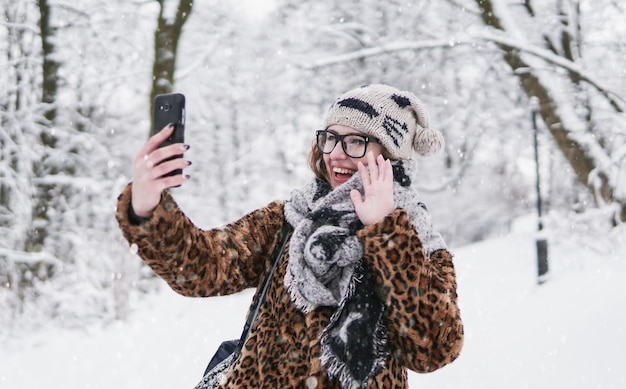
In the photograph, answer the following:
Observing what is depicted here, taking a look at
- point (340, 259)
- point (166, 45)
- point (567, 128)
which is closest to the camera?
point (340, 259)

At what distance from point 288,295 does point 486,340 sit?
5.51m

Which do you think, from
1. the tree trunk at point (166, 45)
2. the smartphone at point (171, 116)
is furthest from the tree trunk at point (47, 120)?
the smartphone at point (171, 116)

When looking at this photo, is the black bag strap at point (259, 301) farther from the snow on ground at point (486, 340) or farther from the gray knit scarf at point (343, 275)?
the snow on ground at point (486, 340)

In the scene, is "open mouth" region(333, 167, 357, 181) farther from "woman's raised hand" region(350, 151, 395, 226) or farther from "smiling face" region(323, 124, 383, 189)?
"woman's raised hand" region(350, 151, 395, 226)

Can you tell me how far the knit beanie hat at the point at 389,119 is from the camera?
6.17ft

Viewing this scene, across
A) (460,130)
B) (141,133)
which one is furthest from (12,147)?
(460,130)

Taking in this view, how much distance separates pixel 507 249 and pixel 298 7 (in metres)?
6.22

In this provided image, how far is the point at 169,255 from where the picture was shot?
1668 millimetres

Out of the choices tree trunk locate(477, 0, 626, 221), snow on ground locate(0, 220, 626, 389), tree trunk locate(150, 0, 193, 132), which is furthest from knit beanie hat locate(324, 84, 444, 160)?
tree trunk locate(150, 0, 193, 132)

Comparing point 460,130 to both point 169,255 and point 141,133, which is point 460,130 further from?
point 169,255

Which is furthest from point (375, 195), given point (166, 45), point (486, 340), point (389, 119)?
point (166, 45)

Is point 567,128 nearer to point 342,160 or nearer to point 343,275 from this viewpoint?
point 342,160

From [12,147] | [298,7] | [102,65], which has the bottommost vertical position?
[12,147]

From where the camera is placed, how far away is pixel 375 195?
1.67 m
